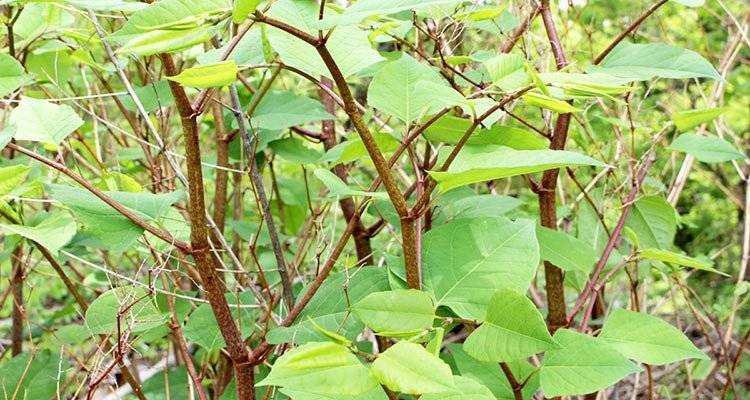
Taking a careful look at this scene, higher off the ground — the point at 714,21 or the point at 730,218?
the point at 714,21

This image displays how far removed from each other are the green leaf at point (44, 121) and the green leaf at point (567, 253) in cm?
48

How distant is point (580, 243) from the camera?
2.62 ft

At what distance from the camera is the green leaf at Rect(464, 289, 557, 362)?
588 millimetres

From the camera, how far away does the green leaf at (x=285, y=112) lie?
2.94 feet

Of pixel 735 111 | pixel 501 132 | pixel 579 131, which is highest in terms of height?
pixel 501 132

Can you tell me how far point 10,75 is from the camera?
74cm

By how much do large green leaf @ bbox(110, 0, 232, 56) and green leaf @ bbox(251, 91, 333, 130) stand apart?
39cm

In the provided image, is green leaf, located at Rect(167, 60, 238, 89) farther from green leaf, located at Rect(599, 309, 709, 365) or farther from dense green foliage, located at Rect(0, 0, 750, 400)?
green leaf, located at Rect(599, 309, 709, 365)

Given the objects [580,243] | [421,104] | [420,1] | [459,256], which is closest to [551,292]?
[580,243]

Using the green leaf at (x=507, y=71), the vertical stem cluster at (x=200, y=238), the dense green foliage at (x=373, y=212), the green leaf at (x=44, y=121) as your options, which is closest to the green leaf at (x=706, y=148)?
the dense green foliage at (x=373, y=212)

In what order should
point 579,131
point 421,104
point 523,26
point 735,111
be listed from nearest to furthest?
point 421,104 < point 523,26 < point 579,131 < point 735,111

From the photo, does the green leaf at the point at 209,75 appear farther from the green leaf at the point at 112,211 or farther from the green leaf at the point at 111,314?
the green leaf at the point at 111,314

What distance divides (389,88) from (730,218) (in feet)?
9.89

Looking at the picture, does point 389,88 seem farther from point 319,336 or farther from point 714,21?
point 714,21
